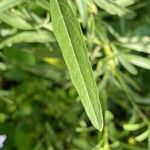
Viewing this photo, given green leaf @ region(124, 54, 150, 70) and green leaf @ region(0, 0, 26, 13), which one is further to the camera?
green leaf @ region(124, 54, 150, 70)

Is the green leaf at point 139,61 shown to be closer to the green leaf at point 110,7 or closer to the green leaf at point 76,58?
the green leaf at point 110,7

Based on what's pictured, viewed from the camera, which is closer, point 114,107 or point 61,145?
point 61,145

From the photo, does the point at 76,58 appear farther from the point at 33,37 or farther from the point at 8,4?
the point at 33,37

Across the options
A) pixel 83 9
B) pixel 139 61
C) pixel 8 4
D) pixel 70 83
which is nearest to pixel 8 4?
pixel 8 4

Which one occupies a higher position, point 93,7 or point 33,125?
point 93,7

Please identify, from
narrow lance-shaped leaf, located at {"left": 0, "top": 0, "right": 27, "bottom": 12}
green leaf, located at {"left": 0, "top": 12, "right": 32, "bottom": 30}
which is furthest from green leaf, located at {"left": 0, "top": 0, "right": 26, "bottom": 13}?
green leaf, located at {"left": 0, "top": 12, "right": 32, "bottom": 30}

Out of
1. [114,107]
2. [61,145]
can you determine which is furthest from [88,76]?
[114,107]

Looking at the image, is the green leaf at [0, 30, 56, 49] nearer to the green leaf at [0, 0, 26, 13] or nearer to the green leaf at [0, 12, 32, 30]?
the green leaf at [0, 12, 32, 30]

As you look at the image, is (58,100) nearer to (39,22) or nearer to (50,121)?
(50,121)
